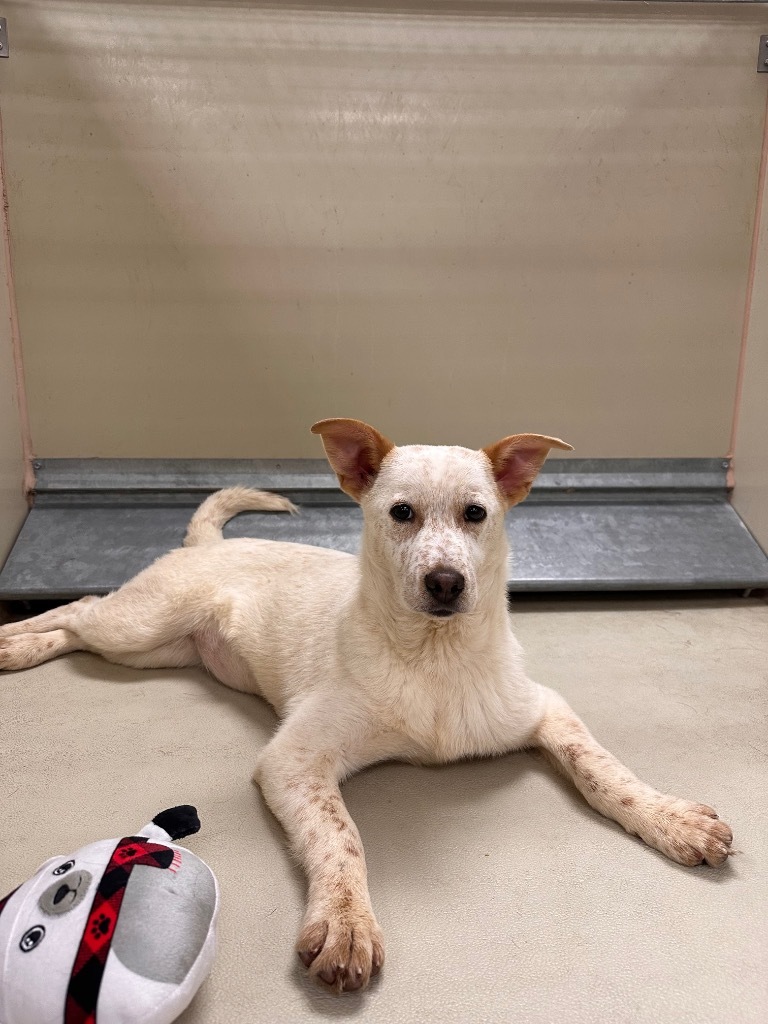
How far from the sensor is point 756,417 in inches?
152

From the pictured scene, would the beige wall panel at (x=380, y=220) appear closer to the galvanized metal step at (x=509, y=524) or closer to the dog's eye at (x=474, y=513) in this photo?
the galvanized metal step at (x=509, y=524)

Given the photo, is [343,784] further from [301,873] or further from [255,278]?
[255,278]

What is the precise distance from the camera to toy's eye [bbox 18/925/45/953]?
1413 millimetres

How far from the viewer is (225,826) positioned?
2186mm

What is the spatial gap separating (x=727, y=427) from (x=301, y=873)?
3.09 m

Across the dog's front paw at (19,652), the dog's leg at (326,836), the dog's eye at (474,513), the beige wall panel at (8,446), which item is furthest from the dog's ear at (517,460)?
the beige wall panel at (8,446)

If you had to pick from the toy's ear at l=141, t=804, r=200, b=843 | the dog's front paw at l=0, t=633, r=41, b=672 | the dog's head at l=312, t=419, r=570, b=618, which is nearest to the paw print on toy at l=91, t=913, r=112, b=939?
the toy's ear at l=141, t=804, r=200, b=843

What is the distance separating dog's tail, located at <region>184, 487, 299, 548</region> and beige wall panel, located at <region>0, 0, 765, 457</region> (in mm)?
395

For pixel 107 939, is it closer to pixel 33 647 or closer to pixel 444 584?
pixel 444 584

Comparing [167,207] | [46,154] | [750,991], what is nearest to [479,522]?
[750,991]

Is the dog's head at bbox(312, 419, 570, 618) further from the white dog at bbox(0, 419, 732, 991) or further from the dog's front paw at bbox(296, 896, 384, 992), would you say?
the dog's front paw at bbox(296, 896, 384, 992)

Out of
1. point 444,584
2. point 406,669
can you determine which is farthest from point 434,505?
point 406,669

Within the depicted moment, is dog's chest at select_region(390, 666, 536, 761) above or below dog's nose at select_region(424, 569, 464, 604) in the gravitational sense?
below

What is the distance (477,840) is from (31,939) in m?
1.12
